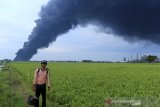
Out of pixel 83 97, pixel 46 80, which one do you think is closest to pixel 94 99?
pixel 83 97

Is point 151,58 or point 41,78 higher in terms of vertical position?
point 151,58

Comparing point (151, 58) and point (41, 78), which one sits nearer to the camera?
point (41, 78)

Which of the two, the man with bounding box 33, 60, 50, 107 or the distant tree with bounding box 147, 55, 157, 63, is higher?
the distant tree with bounding box 147, 55, 157, 63

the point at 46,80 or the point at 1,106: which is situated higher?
the point at 46,80

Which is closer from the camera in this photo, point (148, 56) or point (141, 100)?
point (141, 100)

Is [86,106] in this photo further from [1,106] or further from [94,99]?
[1,106]

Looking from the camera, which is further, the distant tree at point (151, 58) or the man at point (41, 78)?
the distant tree at point (151, 58)

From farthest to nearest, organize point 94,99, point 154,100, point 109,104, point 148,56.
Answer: point 148,56
point 94,99
point 154,100
point 109,104

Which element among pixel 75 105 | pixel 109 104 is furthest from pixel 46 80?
pixel 109 104

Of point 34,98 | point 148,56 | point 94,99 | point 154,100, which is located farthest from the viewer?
point 148,56

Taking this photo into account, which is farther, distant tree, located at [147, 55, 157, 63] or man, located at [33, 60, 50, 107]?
distant tree, located at [147, 55, 157, 63]

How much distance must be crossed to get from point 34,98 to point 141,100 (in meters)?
5.25

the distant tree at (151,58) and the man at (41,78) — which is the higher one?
the distant tree at (151,58)

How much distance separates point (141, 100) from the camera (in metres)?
12.1
